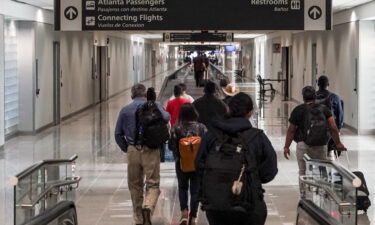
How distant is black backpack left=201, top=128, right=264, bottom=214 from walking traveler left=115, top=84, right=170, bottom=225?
3.18 m

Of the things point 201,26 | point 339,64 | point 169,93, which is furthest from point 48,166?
point 169,93

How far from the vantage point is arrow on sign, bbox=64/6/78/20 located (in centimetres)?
1078

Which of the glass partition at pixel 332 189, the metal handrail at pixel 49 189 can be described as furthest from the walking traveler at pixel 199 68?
the glass partition at pixel 332 189

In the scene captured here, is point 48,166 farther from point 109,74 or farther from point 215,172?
point 109,74

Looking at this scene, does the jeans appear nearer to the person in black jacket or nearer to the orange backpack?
the orange backpack

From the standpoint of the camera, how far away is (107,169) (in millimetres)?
13578

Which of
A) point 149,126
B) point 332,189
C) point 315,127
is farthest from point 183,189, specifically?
point 332,189

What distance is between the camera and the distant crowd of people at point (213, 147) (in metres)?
5.18

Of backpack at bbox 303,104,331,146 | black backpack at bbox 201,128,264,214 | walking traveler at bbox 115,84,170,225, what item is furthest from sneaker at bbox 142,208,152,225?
black backpack at bbox 201,128,264,214

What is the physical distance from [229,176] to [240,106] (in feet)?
1.83

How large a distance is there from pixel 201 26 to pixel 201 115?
5.79 ft

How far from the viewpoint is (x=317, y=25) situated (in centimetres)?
1077

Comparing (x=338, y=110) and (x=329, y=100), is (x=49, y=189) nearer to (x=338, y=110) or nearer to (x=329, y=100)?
(x=329, y=100)

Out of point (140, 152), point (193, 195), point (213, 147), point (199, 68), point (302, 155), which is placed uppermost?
point (199, 68)
